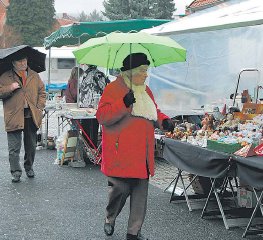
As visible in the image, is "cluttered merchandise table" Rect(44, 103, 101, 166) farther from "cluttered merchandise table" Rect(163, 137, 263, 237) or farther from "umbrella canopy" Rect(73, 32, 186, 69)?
"umbrella canopy" Rect(73, 32, 186, 69)

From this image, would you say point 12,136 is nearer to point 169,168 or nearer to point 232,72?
point 169,168

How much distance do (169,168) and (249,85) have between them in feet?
6.62

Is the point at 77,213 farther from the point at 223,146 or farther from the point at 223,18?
the point at 223,18

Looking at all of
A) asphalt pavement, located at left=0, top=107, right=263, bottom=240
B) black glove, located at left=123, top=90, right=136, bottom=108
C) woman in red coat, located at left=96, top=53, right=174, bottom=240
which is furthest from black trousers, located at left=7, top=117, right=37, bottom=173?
black glove, located at left=123, top=90, right=136, bottom=108

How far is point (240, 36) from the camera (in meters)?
8.39

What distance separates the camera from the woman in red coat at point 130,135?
5.20m

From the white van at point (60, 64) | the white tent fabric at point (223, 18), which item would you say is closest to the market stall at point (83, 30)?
the white tent fabric at point (223, 18)

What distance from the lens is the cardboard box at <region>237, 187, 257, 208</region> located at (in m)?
6.35

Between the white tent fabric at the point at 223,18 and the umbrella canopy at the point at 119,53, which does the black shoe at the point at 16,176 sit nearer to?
the umbrella canopy at the point at 119,53

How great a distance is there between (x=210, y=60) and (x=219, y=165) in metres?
4.01

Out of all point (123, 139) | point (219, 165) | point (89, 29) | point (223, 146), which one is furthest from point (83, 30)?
point (123, 139)

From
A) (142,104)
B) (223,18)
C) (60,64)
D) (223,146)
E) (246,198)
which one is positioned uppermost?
(223,18)

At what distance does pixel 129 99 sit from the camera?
16.7 feet

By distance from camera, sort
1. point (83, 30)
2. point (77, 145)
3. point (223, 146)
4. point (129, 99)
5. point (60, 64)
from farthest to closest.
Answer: point (60, 64) < point (83, 30) < point (77, 145) < point (223, 146) < point (129, 99)
